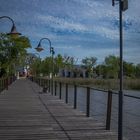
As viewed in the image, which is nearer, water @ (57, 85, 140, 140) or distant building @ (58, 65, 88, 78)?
water @ (57, 85, 140, 140)

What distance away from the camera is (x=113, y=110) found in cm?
1416

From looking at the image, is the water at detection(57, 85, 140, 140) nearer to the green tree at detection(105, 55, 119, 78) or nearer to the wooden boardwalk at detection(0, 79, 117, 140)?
the wooden boardwalk at detection(0, 79, 117, 140)

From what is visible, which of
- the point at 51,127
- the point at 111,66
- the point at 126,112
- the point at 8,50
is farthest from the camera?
the point at 111,66

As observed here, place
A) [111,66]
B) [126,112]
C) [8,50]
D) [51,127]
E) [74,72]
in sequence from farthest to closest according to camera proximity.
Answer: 1. [74,72]
2. [111,66]
3. [8,50]
4. [51,127]
5. [126,112]

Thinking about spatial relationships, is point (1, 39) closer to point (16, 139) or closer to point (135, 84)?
point (135, 84)

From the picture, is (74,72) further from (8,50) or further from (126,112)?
(126,112)

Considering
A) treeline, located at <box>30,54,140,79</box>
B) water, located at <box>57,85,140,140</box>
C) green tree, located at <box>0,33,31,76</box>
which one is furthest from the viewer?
treeline, located at <box>30,54,140,79</box>

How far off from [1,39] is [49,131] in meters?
58.7

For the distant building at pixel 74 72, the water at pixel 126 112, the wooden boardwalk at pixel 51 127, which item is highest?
the distant building at pixel 74 72

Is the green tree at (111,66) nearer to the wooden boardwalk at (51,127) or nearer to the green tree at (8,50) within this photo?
the green tree at (8,50)

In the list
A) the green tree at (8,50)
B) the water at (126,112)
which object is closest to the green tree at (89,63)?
the green tree at (8,50)

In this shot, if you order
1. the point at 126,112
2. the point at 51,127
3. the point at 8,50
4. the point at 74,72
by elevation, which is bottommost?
the point at 51,127

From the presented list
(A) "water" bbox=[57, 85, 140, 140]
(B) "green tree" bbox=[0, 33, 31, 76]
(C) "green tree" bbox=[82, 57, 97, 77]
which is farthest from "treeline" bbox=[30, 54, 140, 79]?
(A) "water" bbox=[57, 85, 140, 140]

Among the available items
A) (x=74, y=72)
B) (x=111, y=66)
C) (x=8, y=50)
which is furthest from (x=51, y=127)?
(x=74, y=72)
